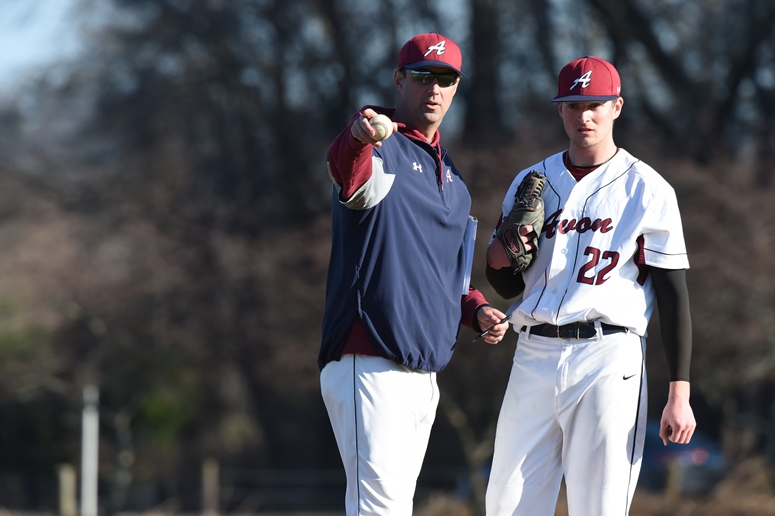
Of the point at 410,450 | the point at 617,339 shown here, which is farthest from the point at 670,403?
the point at 410,450

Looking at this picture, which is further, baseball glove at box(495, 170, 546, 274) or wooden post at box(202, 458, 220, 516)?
wooden post at box(202, 458, 220, 516)

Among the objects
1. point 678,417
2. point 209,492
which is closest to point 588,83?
point 678,417

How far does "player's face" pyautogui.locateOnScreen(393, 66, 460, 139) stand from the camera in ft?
13.1

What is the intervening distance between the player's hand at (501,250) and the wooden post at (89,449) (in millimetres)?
12568

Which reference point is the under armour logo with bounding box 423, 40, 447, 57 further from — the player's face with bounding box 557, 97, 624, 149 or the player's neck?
the player's neck

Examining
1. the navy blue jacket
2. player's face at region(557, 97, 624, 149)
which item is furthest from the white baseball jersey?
the navy blue jacket

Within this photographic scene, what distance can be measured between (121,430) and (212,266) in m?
3.98

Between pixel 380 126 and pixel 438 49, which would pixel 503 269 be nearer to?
pixel 438 49

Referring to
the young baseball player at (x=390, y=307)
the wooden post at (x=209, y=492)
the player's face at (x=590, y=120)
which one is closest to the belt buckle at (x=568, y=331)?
the young baseball player at (x=390, y=307)

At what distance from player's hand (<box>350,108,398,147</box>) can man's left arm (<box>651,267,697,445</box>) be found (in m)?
1.23

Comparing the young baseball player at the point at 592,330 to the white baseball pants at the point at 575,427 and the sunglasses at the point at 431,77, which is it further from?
the sunglasses at the point at 431,77

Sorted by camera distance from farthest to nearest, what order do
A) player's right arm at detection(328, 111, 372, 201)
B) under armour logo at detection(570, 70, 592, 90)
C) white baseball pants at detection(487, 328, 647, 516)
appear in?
under armour logo at detection(570, 70, 592, 90) < white baseball pants at detection(487, 328, 647, 516) < player's right arm at detection(328, 111, 372, 201)

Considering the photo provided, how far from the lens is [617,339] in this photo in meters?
3.93

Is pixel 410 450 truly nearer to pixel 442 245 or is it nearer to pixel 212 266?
pixel 442 245
